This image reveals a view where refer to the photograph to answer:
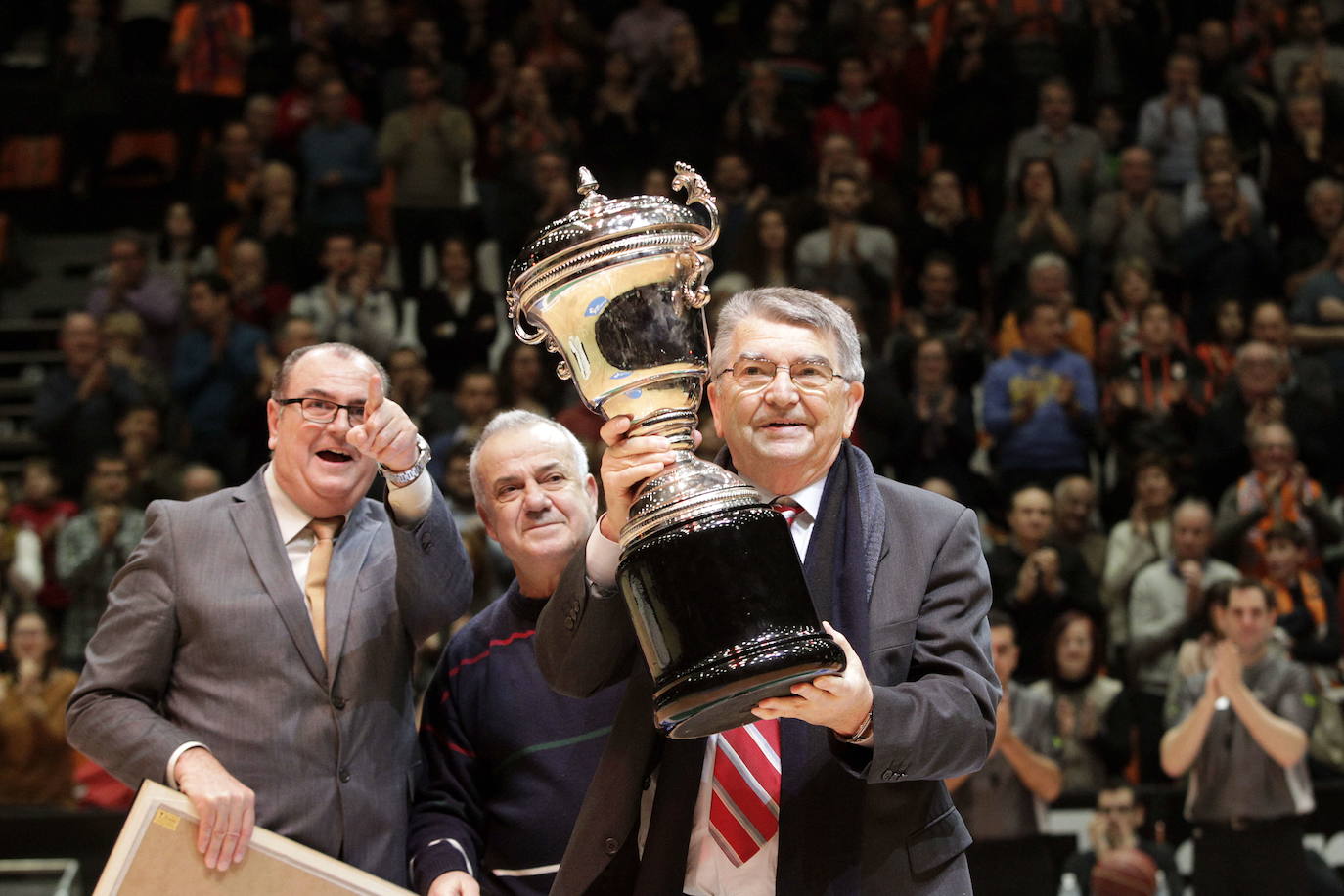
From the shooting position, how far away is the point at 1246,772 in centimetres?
542

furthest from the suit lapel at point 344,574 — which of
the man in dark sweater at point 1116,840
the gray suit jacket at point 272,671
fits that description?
the man in dark sweater at point 1116,840

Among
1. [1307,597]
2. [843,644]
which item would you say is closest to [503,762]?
[843,644]

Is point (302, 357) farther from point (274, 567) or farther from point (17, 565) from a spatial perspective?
point (17, 565)

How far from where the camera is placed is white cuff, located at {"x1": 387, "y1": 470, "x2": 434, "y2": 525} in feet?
9.51

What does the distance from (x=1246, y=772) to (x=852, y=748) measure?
351 centimetres

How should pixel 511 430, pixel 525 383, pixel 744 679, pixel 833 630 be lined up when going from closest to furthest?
pixel 744 679, pixel 833 630, pixel 511 430, pixel 525 383

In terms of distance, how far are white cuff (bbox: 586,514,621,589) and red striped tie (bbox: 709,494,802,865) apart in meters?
0.25

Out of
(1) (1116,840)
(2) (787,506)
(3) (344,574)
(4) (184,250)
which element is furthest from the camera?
(4) (184,250)

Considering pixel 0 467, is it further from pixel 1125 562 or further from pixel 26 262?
pixel 1125 562

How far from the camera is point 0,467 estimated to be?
9414 mm

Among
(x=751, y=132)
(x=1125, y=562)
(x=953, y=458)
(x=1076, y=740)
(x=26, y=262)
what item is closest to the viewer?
(x=1076, y=740)

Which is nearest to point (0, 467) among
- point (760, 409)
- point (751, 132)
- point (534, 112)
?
point (534, 112)

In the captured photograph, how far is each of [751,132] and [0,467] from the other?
4.52 meters

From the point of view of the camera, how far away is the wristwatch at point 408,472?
2.84m
